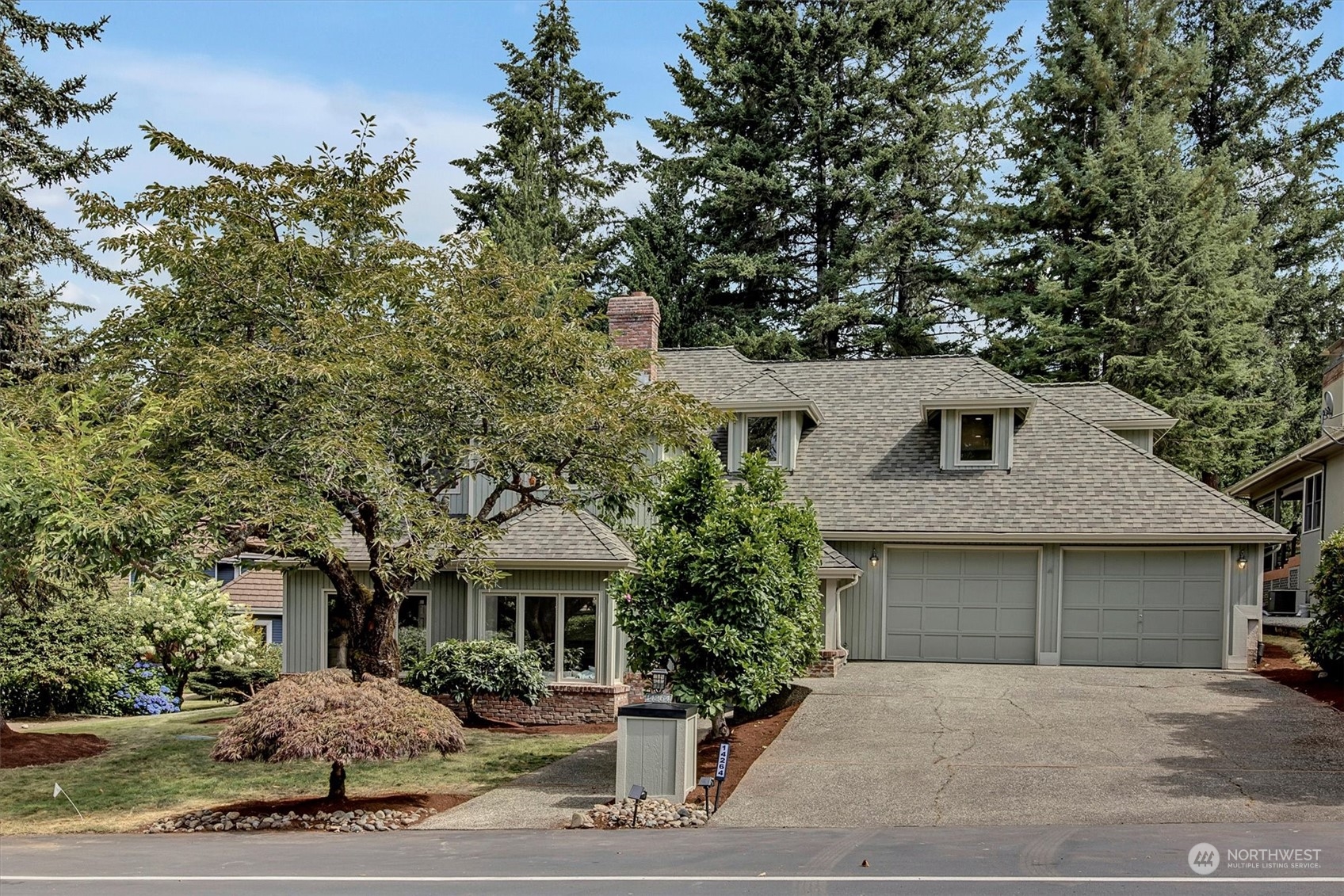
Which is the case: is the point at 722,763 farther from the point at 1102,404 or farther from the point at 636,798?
the point at 1102,404

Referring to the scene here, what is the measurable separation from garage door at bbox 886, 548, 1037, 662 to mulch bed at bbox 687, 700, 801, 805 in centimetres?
512

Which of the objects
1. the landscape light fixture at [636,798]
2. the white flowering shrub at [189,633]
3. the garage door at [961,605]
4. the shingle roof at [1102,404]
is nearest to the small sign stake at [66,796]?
the landscape light fixture at [636,798]

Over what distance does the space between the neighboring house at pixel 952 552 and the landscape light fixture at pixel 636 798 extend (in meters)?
6.91

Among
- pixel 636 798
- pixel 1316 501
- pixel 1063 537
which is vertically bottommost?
pixel 636 798

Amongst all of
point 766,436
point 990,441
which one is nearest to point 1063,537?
point 990,441

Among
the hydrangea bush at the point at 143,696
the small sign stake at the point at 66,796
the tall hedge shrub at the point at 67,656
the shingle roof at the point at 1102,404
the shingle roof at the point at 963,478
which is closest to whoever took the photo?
the small sign stake at the point at 66,796

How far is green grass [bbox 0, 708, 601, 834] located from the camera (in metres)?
13.2

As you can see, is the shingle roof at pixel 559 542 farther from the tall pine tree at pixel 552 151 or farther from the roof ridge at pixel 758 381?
the tall pine tree at pixel 552 151

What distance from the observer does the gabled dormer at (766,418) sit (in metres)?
23.0

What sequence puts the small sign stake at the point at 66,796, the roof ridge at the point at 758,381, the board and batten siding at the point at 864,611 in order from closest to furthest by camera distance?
the small sign stake at the point at 66,796, the board and batten siding at the point at 864,611, the roof ridge at the point at 758,381

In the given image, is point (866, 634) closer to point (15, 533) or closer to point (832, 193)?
point (15, 533)

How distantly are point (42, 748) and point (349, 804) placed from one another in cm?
696

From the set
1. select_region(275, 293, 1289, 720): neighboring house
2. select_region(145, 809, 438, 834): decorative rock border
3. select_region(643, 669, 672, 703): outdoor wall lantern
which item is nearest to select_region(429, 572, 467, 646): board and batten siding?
select_region(275, 293, 1289, 720): neighboring house

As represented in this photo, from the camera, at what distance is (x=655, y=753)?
12.2m
